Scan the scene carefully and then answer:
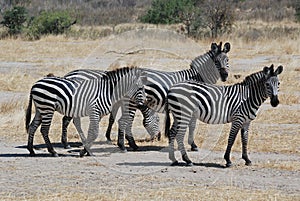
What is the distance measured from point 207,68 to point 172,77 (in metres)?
0.65

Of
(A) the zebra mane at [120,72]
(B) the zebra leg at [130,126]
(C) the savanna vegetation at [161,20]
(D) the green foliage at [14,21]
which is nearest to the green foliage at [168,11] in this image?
(C) the savanna vegetation at [161,20]

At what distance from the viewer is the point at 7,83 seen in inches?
783

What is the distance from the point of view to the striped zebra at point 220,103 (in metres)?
10.6

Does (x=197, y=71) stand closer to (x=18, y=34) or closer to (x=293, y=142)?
(x=293, y=142)

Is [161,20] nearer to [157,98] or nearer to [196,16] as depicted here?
[196,16]

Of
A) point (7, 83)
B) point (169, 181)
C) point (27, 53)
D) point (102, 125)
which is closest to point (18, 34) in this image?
point (27, 53)

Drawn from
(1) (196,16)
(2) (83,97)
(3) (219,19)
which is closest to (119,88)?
(2) (83,97)

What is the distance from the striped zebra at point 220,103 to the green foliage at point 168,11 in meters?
29.6

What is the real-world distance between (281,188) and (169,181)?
4.95 feet

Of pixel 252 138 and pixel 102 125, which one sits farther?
pixel 102 125

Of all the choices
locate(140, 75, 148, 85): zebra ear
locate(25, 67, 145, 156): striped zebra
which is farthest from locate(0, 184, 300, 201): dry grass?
locate(140, 75, 148, 85): zebra ear

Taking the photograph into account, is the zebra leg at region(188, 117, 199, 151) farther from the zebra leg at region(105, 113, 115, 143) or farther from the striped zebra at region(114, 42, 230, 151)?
the zebra leg at region(105, 113, 115, 143)

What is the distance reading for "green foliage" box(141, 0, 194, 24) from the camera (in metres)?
41.5

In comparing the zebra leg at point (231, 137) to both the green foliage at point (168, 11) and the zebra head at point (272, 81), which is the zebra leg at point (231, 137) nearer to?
the zebra head at point (272, 81)
